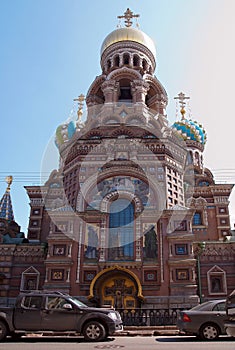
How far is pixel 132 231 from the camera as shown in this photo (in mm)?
24500

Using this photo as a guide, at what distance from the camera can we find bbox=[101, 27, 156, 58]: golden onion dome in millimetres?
40031

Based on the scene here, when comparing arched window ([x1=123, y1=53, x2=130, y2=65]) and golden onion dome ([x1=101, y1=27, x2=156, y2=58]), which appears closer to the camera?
arched window ([x1=123, y1=53, x2=130, y2=65])

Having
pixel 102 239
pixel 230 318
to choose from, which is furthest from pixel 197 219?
pixel 230 318

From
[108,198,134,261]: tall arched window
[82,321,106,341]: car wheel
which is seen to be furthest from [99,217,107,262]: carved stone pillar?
[82,321,106,341]: car wheel

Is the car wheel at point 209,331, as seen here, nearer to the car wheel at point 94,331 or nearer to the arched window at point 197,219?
the car wheel at point 94,331

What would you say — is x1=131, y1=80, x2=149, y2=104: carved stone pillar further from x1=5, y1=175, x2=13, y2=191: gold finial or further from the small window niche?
the small window niche

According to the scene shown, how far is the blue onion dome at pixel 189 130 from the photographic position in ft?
132

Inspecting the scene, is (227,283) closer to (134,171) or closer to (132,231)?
(132,231)

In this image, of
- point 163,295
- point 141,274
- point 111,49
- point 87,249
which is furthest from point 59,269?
point 111,49

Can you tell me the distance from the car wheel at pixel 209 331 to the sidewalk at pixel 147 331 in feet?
7.05

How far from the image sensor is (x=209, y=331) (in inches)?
424

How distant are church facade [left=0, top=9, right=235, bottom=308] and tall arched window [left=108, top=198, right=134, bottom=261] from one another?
70 mm

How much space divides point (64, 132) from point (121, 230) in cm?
1942

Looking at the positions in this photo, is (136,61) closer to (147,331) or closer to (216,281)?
(216,281)
